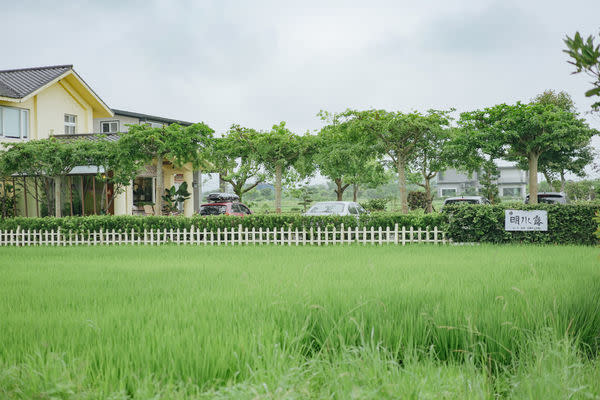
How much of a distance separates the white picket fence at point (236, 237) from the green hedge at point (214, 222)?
18 cm

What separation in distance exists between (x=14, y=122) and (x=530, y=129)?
26.2m

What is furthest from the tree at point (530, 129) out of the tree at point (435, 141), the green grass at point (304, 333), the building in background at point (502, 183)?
the building in background at point (502, 183)

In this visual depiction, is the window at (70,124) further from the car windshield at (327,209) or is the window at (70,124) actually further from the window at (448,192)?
the window at (448,192)

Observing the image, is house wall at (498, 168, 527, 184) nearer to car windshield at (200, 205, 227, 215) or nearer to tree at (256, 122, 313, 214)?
tree at (256, 122, 313, 214)

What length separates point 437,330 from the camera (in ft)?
14.6

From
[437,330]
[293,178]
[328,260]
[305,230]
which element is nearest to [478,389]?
[437,330]

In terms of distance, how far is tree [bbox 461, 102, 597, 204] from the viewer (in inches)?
837

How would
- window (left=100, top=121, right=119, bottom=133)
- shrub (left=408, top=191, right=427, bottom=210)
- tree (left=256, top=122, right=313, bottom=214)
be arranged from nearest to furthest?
tree (left=256, top=122, right=313, bottom=214), window (left=100, top=121, right=119, bottom=133), shrub (left=408, top=191, right=427, bottom=210)

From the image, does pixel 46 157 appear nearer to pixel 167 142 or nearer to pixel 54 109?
pixel 167 142

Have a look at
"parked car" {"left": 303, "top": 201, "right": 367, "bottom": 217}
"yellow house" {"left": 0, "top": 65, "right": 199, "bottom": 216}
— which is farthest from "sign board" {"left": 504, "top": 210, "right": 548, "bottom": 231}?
"yellow house" {"left": 0, "top": 65, "right": 199, "bottom": 216}

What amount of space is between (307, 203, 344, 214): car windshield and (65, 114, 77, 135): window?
1936cm

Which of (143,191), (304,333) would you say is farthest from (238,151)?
(304,333)

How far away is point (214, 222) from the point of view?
1579 cm

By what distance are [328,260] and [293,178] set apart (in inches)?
773
